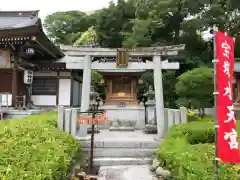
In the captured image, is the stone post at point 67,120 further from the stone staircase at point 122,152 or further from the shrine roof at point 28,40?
the shrine roof at point 28,40

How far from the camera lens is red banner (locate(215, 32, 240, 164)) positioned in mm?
4730

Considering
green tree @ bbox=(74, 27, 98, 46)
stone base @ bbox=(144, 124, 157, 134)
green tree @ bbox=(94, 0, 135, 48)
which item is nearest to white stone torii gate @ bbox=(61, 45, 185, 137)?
stone base @ bbox=(144, 124, 157, 134)

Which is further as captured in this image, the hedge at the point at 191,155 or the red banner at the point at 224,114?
the hedge at the point at 191,155

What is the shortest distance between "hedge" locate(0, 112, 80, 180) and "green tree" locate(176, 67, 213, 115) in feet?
25.6

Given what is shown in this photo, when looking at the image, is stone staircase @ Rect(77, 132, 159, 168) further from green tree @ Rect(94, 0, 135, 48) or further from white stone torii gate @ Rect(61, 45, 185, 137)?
green tree @ Rect(94, 0, 135, 48)

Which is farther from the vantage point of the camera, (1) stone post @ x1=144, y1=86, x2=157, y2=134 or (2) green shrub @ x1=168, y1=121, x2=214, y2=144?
(1) stone post @ x1=144, y1=86, x2=157, y2=134

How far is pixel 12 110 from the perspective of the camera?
16.0 meters

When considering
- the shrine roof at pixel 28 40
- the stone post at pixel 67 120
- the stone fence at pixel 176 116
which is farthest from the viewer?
the shrine roof at pixel 28 40

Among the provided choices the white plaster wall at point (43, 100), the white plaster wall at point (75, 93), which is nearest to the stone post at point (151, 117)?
the white plaster wall at point (43, 100)

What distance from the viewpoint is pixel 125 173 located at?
777 centimetres

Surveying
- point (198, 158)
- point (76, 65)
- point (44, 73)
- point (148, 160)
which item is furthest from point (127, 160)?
point (44, 73)

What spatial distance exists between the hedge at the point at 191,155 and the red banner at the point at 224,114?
25.2 inches

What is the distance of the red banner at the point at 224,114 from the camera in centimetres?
473

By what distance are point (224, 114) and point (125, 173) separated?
155 inches
